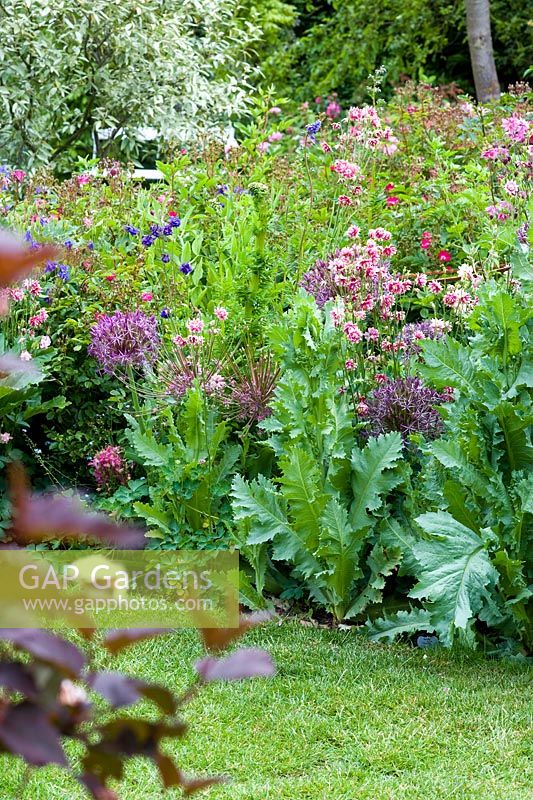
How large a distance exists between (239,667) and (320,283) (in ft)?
11.1

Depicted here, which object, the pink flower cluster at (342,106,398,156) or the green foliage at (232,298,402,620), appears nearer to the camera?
the green foliage at (232,298,402,620)

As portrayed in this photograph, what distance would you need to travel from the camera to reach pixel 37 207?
5.69 meters

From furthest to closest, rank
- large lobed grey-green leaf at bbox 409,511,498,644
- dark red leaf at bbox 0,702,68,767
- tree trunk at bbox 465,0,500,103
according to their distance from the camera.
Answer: tree trunk at bbox 465,0,500,103 < large lobed grey-green leaf at bbox 409,511,498,644 < dark red leaf at bbox 0,702,68,767

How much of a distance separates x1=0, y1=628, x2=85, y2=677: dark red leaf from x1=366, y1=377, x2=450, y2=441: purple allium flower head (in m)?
2.93

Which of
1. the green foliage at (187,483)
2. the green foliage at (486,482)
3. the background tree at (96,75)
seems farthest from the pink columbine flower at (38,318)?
the background tree at (96,75)

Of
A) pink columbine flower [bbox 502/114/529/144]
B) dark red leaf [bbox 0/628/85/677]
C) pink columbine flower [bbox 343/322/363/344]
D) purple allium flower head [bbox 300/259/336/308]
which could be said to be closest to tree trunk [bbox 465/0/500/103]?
pink columbine flower [bbox 502/114/529/144]

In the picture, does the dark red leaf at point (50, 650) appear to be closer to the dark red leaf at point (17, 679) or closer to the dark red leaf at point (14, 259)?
the dark red leaf at point (17, 679)

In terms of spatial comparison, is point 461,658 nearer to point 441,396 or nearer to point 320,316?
point 441,396

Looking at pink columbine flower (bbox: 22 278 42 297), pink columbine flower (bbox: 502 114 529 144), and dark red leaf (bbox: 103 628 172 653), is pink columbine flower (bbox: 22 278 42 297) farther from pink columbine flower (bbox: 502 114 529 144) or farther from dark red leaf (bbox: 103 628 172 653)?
dark red leaf (bbox: 103 628 172 653)

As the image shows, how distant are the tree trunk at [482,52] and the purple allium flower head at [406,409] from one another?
911 cm

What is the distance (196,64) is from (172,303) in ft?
23.7

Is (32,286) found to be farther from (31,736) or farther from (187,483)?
(31,736)

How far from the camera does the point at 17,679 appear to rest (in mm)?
988

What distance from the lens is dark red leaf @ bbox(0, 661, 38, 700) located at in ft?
3.21
